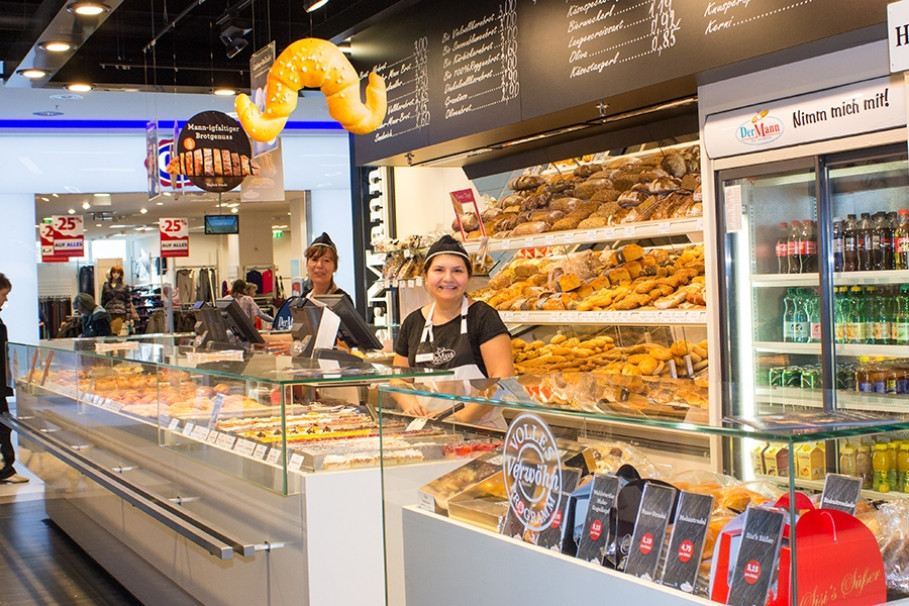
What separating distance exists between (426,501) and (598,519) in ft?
2.29

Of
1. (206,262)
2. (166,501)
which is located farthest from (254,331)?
(206,262)

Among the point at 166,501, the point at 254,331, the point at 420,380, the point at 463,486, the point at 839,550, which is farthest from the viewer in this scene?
the point at 254,331

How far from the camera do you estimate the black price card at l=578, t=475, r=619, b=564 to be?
6.14 feet

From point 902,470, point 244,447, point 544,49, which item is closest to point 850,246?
point 902,470

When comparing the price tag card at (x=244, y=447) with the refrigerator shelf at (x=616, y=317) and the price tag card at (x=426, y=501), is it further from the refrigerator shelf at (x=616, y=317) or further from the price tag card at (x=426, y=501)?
the refrigerator shelf at (x=616, y=317)

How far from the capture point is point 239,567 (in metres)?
3.37

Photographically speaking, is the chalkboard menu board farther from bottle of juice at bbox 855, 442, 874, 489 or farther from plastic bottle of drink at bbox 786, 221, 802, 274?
bottle of juice at bbox 855, 442, 874, 489

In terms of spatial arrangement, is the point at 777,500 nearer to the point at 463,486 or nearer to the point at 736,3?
the point at 463,486

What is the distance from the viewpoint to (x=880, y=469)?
2.52 meters

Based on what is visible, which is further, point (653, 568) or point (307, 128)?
point (307, 128)

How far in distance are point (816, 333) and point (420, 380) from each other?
2.10 meters

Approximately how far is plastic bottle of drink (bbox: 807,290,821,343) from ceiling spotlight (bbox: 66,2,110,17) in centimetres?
493

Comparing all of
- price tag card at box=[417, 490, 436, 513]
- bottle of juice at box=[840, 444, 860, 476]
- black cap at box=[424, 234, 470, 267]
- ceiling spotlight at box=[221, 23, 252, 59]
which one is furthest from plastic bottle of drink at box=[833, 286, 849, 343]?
ceiling spotlight at box=[221, 23, 252, 59]

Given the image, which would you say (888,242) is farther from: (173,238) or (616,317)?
(173,238)
